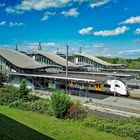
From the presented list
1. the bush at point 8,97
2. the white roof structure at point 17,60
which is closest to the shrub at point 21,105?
the bush at point 8,97

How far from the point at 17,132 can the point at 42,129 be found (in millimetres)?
2011

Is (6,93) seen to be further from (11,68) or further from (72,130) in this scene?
(11,68)

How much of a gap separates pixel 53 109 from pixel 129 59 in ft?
318

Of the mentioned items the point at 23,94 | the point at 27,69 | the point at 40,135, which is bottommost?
the point at 40,135

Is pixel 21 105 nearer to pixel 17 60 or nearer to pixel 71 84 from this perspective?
pixel 71 84

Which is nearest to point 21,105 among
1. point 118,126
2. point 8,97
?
point 8,97

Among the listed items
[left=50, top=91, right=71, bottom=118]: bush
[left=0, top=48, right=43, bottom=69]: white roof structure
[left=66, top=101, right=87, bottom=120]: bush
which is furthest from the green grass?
[left=0, top=48, right=43, bottom=69]: white roof structure

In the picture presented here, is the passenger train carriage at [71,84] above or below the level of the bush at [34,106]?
above

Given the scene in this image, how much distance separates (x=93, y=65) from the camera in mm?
75562

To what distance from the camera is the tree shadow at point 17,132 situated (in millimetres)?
18125

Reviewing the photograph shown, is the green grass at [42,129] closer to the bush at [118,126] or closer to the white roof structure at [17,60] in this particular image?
the bush at [118,126]

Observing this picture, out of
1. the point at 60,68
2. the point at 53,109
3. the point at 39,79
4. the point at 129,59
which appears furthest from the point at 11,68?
the point at 129,59

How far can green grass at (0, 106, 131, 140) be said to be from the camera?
18859 millimetres

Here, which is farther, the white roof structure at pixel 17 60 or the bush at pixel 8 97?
the white roof structure at pixel 17 60
